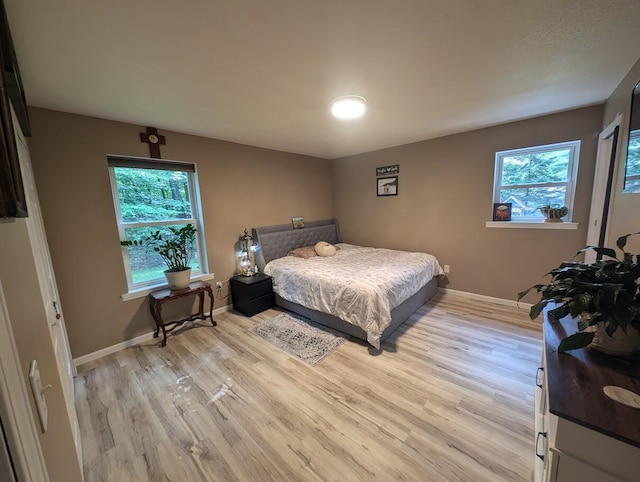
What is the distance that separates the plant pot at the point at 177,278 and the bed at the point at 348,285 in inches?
44.1

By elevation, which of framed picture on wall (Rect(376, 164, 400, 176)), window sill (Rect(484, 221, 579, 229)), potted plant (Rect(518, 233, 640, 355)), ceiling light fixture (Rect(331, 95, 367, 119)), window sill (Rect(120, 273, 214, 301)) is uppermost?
ceiling light fixture (Rect(331, 95, 367, 119))

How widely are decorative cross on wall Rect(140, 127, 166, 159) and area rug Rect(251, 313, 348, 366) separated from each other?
236 centimetres

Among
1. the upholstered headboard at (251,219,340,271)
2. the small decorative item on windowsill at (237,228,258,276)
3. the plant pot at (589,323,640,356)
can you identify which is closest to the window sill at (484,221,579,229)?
the plant pot at (589,323,640,356)

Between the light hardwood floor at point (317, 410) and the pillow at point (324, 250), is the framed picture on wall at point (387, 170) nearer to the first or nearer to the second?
the pillow at point (324, 250)

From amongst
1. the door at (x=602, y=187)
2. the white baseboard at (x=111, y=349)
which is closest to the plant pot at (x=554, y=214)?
the door at (x=602, y=187)

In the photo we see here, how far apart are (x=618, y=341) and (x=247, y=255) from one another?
3.57 metres

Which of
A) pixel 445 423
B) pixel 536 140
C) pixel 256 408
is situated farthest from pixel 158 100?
pixel 536 140

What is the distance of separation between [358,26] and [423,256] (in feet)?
9.76

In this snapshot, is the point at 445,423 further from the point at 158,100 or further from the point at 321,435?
the point at 158,100

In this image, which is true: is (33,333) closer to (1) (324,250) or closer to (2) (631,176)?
(2) (631,176)

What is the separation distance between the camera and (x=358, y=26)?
1360 mm

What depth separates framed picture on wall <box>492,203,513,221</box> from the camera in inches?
128

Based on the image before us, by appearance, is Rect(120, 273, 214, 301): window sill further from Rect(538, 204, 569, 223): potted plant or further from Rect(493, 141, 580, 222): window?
Rect(538, 204, 569, 223): potted plant

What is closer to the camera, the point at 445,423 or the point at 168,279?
the point at 445,423
